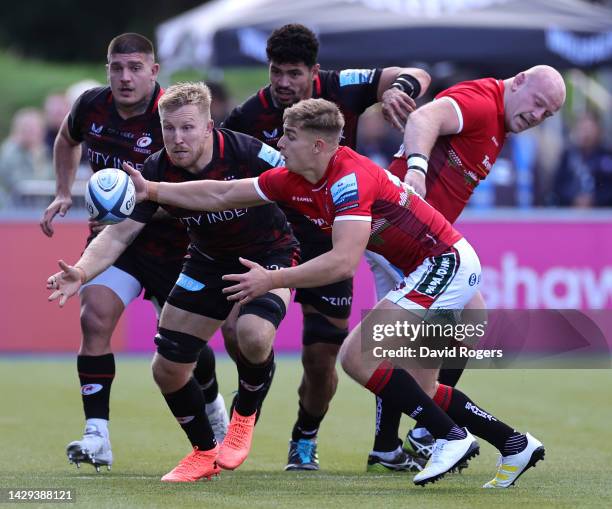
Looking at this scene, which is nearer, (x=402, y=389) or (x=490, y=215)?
(x=402, y=389)

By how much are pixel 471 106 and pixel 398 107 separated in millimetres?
429

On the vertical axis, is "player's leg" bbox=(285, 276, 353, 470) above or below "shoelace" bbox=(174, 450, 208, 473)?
above

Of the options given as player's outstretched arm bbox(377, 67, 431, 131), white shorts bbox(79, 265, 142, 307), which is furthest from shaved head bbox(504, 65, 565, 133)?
white shorts bbox(79, 265, 142, 307)

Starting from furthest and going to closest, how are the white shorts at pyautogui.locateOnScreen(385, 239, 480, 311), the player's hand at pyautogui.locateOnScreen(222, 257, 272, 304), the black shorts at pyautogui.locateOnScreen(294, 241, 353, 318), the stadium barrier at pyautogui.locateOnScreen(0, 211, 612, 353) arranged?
the stadium barrier at pyautogui.locateOnScreen(0, 211, 612, 353) < the black shorts at pyautogui.locateOnScreen(294, 241, 353, 318) < the white shorts at pyautogui.locateOnScreen(385, 239, 480, 311) < the player's hand at pyautogui.locateOnScreen(222, 257, 272, 304)

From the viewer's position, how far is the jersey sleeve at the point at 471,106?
7832 mm

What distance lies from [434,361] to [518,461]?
2.54 ft

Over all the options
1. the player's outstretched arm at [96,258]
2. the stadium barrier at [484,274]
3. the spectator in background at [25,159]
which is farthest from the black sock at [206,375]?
the spectator in background at [25,159]

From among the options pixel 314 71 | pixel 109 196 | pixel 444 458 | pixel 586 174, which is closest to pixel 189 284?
pixel 109 196

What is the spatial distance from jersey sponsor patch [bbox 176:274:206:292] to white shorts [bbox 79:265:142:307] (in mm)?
709

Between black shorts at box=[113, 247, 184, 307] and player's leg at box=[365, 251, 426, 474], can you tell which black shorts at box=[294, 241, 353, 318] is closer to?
player's leg at box=[365, 251, 426, 474]

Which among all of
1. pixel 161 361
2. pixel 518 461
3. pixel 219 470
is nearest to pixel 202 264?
pixel 161 361

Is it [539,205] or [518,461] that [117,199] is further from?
[539,205]

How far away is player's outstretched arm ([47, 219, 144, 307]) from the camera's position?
695 cm

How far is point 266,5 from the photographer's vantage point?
16.3m
